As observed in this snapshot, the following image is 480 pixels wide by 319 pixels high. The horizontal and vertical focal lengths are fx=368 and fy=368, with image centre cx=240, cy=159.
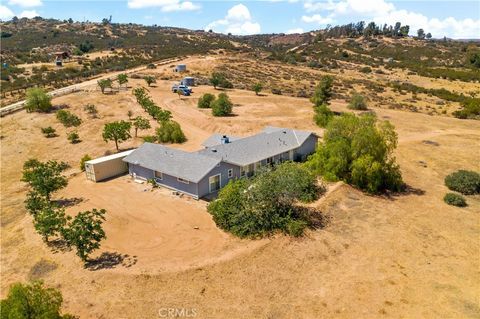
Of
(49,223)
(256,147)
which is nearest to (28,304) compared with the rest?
(49,223)

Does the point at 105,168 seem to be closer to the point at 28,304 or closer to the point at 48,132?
the point at 48,132

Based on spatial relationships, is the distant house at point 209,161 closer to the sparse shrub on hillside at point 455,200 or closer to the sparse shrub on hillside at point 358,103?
the sparse shrub on hillside at point 455,200

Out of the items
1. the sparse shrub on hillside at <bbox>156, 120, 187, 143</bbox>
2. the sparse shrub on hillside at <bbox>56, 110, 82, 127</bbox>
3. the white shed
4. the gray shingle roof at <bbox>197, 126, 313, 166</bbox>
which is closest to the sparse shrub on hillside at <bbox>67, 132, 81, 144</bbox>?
the sparse shrub on hillside at <bbox>56, 110, 82, 127</bbox>

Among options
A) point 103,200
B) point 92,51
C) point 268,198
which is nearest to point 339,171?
point 268,198

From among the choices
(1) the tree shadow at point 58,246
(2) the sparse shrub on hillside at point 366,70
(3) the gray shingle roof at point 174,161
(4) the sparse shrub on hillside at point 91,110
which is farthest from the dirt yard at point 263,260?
(2) the sparse shrub on hillside at point 366,70

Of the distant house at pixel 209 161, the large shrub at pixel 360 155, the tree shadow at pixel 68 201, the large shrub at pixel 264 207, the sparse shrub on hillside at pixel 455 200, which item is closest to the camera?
the large shrub at pixel 264 207

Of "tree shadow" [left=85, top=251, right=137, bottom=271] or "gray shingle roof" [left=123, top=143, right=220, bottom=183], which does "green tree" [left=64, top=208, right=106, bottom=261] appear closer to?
"tree shadow" [left=85, top=251, right=137, bottom=271]
